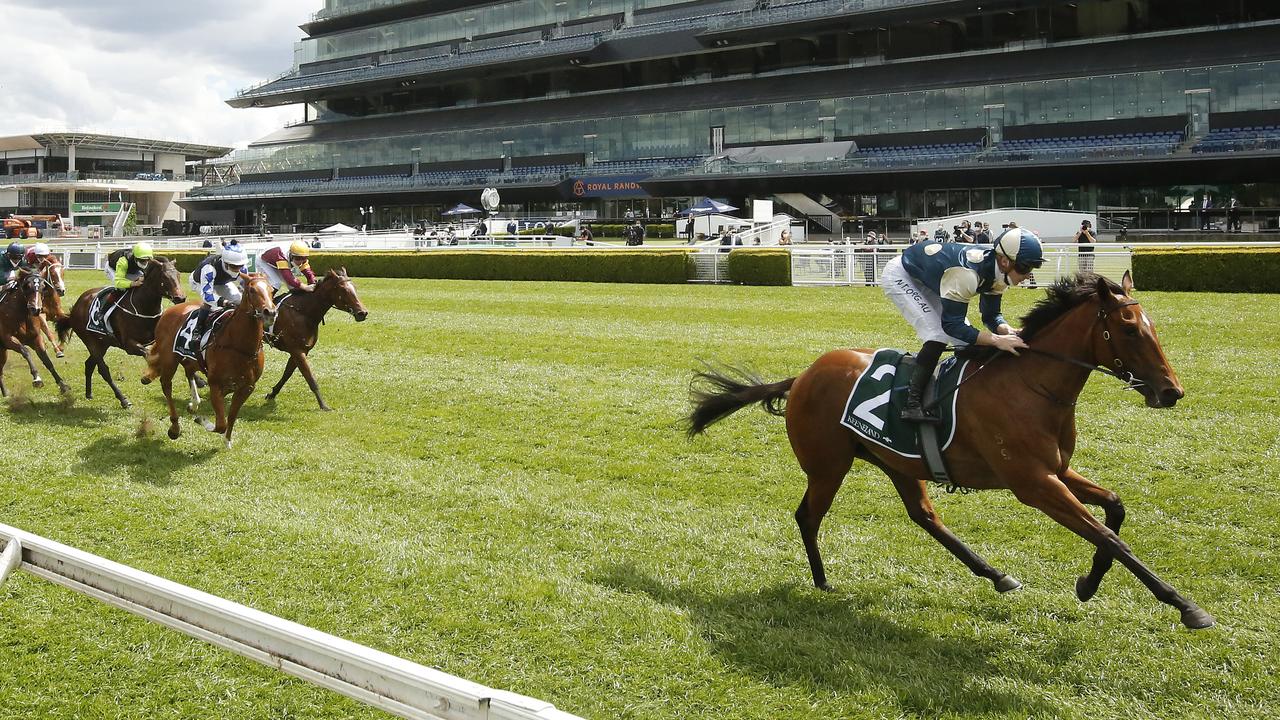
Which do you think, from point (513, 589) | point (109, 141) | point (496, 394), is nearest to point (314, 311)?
point (496, 394)

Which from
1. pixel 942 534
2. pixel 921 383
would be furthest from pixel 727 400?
pixel 942 534

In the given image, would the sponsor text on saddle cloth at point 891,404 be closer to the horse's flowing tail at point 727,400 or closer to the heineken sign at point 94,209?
the horse's flowing tail at point 727,400

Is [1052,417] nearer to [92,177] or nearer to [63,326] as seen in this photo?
[63,326]

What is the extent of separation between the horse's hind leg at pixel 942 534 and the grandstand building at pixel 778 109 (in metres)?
37.4

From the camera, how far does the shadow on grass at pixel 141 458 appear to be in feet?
24.4

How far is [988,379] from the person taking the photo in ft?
15.2

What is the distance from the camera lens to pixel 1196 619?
→ 412cm

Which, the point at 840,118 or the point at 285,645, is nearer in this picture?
the point at 285,645

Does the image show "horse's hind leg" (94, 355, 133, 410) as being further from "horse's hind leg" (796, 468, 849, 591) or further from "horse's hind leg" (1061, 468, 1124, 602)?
"horse's hind leg" (1061, 468, 1124, 602)

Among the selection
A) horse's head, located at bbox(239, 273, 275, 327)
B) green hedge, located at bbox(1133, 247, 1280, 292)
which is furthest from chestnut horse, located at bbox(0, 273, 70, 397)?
green hedge, located at bbox(1133, 247, 1280, 292)

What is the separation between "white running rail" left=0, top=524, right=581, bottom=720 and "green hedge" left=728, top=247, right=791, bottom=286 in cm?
1972

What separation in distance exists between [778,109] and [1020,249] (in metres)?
46.3

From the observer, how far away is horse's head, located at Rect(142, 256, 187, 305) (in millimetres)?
9680

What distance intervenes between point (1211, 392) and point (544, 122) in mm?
51669
